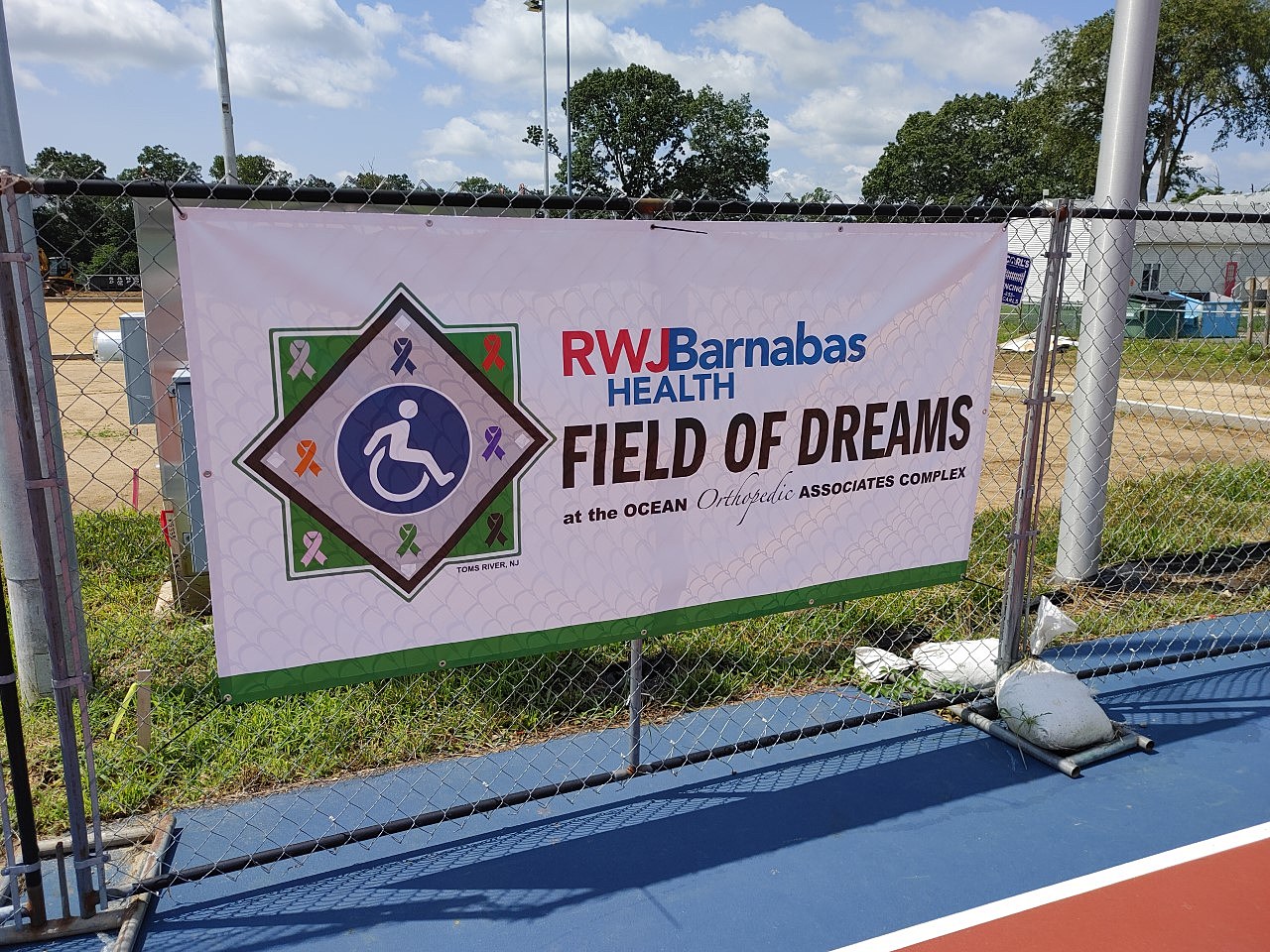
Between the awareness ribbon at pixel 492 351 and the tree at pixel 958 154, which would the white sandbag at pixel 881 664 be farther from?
the tree at pixel 958 154

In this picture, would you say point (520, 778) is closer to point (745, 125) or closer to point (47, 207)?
point (47, 207)

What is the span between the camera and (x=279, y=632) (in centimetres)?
306

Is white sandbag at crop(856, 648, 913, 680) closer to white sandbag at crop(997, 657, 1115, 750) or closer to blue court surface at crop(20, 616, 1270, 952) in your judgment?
blue court surface at crop(20, 616, 1270, 952)

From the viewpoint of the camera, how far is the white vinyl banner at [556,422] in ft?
9.54

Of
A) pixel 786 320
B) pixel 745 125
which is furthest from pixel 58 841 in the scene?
pixel 745 125

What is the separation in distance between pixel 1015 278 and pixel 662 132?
269 feet

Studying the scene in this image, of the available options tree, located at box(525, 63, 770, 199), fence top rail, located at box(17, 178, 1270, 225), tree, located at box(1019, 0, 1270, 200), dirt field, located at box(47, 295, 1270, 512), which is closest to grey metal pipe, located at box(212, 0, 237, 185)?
dirt field, located at box(47, 295, 1270, 512)

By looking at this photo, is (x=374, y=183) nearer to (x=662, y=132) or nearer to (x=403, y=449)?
(x=403, y=449)

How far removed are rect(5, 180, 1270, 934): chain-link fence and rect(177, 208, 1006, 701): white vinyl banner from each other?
0.55 feet

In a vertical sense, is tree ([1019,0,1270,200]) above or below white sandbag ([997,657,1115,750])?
above

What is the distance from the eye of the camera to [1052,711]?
4.16 metres

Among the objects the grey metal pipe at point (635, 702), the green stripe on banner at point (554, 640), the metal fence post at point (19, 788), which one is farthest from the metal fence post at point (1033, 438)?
the metal fence post at point (19, 788)

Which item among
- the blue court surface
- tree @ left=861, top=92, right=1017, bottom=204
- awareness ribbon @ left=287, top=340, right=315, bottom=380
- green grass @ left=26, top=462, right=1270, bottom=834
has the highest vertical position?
tree @ left=861, top=92, right=1017, bottom=204

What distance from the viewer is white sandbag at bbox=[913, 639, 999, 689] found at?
467 centimetres
